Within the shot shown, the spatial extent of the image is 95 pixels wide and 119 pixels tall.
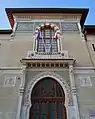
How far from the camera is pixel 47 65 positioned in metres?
10.2

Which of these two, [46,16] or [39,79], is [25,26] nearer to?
[46,16]

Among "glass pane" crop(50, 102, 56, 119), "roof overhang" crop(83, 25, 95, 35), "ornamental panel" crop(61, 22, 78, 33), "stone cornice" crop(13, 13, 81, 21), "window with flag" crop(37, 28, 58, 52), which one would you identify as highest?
"stone cornice" crop(13, 13, 81, 21)

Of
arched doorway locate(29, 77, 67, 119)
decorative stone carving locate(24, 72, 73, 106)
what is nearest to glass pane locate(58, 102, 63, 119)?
arched doorway locate(29, 77, 67, 119)

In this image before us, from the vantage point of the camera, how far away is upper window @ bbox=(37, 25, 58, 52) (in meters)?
11.7

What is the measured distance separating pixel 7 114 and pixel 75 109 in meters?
2.97

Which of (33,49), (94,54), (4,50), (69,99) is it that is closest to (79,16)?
(94,54)

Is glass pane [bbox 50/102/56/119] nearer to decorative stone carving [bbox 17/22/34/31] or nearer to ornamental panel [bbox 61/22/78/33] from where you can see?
ornamental panel [bbox 61/22/78/33]

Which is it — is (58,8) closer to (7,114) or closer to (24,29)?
(24,29)

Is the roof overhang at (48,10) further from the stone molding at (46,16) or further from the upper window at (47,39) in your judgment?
the upper window at (47,39)

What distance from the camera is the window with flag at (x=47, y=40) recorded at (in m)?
11.7

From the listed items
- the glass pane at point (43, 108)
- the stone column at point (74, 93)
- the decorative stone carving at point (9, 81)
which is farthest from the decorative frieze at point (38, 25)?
the glass pane at point (43, 108)

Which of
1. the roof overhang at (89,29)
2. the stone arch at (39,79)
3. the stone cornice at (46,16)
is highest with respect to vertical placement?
the stone cornice at (46,16)

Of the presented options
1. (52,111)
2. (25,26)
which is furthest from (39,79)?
(25,26)

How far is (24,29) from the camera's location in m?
12.7
